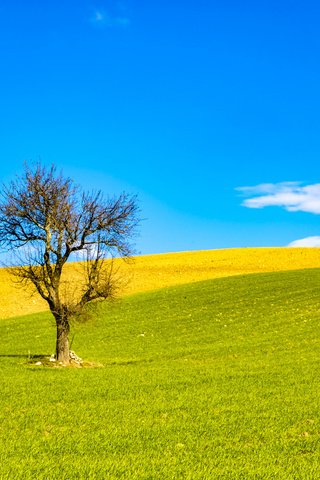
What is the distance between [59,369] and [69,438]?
44.8ft

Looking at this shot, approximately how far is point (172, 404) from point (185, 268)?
6114cm

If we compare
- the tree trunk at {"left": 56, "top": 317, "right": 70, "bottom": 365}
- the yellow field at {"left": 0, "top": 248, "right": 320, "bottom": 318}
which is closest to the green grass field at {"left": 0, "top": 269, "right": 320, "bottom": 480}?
the tree trunk at {"left": 56, "top": 317, "right": 70, "bottom": 365}

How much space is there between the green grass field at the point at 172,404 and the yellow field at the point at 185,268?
74.3ft

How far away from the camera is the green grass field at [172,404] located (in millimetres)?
11055

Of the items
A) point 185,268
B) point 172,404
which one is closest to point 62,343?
point 172,404

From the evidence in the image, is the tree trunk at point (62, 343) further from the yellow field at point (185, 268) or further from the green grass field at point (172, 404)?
the yellow field at point (185, 268)

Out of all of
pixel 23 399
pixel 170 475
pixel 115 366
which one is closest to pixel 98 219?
pixel 115 366

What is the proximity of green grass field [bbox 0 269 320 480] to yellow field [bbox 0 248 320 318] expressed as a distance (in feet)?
74.3

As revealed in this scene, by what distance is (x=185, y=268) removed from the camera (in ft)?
256

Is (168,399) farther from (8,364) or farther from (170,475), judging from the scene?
(8,364)

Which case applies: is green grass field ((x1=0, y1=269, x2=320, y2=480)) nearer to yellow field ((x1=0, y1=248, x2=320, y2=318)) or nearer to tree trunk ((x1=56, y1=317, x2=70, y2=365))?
tree trunk ((x1=56, y1=317, x2=70, y2=365))

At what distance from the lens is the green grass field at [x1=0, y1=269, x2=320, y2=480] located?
11.1m

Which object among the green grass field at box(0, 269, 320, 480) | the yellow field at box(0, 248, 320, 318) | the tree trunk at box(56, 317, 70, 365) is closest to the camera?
the green grass field at box(0, 269, 320, 480)

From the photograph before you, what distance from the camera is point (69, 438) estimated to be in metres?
13.0
